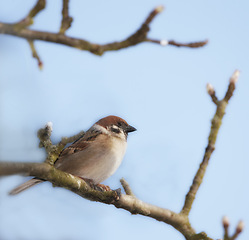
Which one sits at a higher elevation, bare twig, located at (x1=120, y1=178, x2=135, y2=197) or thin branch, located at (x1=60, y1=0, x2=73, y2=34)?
thin branch, located at (x1=60, y1=0, x2=73, y2=34)

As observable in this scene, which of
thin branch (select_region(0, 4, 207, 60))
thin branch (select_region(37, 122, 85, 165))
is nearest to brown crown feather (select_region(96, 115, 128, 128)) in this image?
thin branch (select_region(37, 122, 85, 165))

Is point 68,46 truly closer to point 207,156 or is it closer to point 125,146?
point 207,156

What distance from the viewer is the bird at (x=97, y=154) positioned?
15.8 ft

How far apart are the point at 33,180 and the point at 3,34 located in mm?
2603

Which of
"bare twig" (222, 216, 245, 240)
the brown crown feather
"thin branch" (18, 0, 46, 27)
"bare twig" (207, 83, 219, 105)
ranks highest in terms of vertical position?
"thin branch" (18, 0, 46, 27)

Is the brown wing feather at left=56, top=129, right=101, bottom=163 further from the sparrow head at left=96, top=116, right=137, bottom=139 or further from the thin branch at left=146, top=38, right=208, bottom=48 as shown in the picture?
the thin branch at left=146, top=38, right=208, bottom=48

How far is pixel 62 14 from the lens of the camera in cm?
243

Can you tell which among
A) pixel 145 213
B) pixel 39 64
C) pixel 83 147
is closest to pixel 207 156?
pixel 145 213

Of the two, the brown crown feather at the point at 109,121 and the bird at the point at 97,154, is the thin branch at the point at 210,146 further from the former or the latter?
the brown crown feather at the point at 109,121

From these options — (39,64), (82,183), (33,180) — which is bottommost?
(33,180)

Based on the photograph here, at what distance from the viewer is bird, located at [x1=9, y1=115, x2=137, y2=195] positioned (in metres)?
4.81

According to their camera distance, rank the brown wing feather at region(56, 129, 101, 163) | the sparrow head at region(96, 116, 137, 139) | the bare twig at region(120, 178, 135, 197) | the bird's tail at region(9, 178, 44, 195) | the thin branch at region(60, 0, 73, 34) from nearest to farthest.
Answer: the thin branch at region(60, 0, 73, 34) < the bare twig at region(120, 178, 135, 197) < the bird's tail at region(9, 178, 44, 195) < the brown wing feather at region(56, 129, 101, 163) < the sparrow head at region(96, 116, 137, 139)

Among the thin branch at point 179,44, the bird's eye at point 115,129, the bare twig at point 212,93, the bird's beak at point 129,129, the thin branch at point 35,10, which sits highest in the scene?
the thin branch at point 35,10

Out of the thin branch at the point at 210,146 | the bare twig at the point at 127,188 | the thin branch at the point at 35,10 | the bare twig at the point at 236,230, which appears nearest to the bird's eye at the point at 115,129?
the bare twig at the point at 127,188
